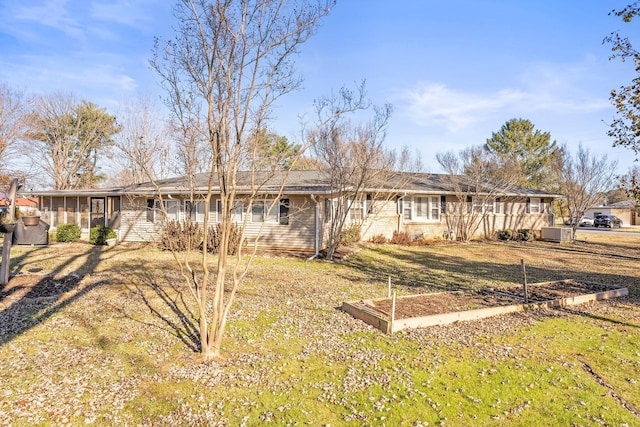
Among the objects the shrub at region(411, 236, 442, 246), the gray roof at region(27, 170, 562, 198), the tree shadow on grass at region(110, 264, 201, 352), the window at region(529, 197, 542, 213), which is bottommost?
the tree shadow on grass at region(110, 264, 201, 352)

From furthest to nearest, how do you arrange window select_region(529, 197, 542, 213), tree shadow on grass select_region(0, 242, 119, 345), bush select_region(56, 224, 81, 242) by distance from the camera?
window select_region(529, 197, 542, 213)
bush select_region(56, 224, 81, 242)
tree shadow on grass select_region(0, 242, 119, 345)

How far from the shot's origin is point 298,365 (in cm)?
475

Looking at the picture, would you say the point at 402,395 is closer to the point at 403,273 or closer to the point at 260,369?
the point at 260,369

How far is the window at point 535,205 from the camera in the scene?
23.2m

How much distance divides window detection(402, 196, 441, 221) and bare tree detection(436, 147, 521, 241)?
30.1 inches

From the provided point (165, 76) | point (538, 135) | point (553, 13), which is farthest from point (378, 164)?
point (538, 135)

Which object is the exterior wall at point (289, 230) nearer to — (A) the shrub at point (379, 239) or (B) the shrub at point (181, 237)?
(B) the shrub at point (181, 237)

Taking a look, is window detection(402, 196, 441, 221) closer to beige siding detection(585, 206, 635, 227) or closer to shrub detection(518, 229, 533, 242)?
shrub detection(518, 229, 533, 242)

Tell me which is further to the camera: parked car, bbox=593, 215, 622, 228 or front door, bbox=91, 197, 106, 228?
parked car, bbox=593, 215, 622, 228

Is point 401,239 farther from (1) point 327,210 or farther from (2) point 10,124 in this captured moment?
(2) point 10,124

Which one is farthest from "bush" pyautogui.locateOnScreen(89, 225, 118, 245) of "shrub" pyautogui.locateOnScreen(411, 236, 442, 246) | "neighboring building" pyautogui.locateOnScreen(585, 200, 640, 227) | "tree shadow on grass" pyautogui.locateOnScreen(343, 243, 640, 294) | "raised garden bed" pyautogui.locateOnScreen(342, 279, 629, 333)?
"neighboring building" pyautogui.locateOnScreen(585, 200, 640, 227)

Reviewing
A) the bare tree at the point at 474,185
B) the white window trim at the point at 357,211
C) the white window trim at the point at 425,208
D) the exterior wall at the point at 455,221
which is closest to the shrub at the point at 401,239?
the exterior wall at the point at 455,221

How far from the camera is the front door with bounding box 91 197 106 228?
18547mm

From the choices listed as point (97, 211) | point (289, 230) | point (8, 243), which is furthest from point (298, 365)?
point (97, 211)
